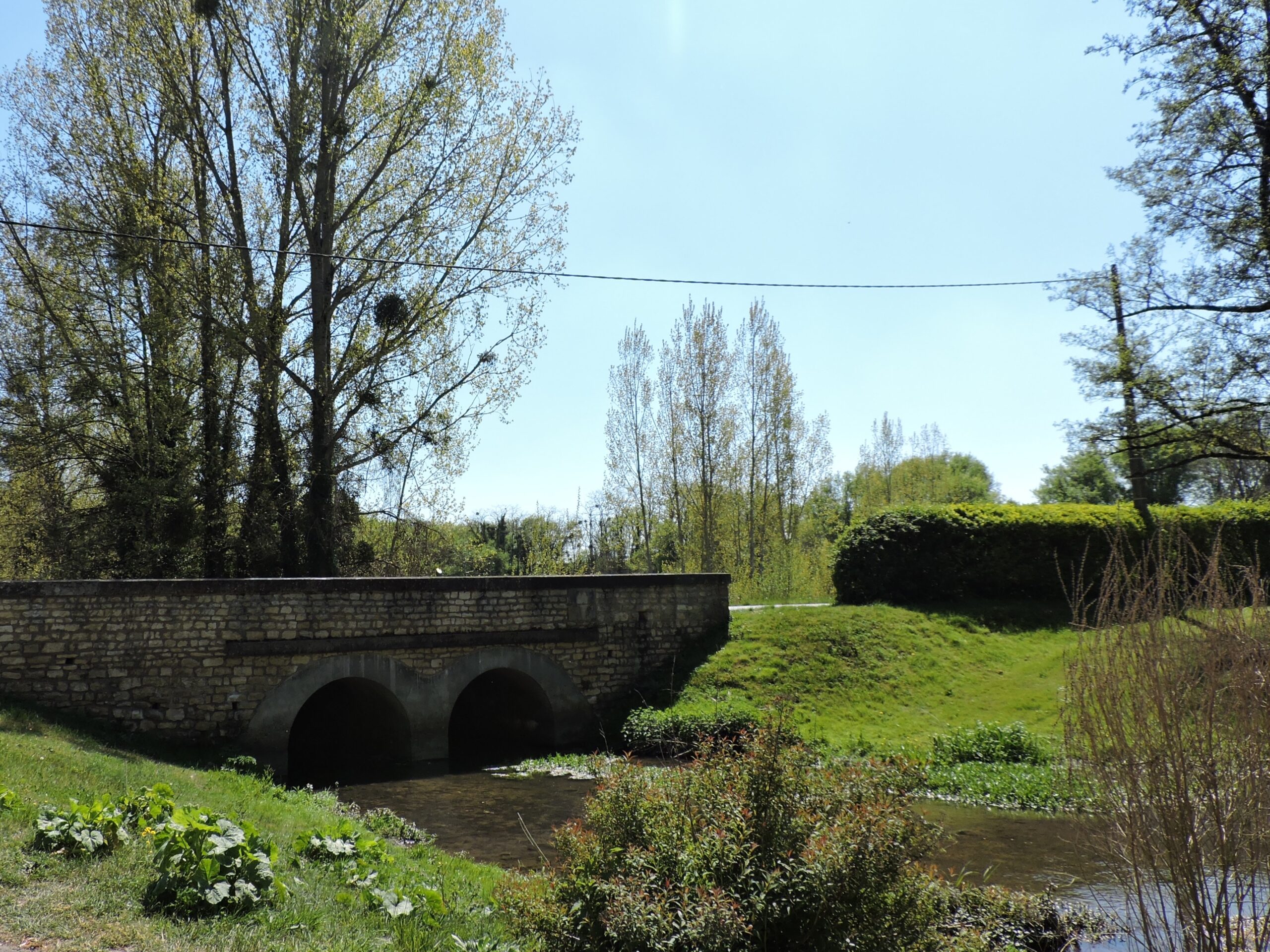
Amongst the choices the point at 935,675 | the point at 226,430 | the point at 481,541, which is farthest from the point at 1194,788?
the point at 481,541

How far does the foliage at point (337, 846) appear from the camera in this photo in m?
6.14

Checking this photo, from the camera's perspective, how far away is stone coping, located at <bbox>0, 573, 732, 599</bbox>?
1074 centimetres

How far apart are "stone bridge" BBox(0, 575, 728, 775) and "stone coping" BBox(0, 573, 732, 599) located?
2 centimetres

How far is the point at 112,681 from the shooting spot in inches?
432

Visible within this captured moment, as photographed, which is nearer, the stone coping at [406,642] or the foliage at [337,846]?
the foliage at [337,846]

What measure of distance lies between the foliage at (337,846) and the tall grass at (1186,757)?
15.8 feet

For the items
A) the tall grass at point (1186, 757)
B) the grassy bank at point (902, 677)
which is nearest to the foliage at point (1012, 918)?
the tall grass at point (1186, 757)

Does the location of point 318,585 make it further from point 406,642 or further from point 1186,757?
point 1186,757

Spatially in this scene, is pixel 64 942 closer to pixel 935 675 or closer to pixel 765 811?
pixel 765 811

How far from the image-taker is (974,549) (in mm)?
18125

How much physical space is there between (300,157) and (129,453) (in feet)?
21.7

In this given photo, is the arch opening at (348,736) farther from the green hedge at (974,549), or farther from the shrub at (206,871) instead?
the green hedge at (974,549)

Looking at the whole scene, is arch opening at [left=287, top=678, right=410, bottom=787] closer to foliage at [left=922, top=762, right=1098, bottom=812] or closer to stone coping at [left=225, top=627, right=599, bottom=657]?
stone coping at [left=225, top=627, right=599, bottom=657]

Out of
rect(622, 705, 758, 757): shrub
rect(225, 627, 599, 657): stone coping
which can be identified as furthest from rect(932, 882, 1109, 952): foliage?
rect(225, 627, 599, 657): stone coping
